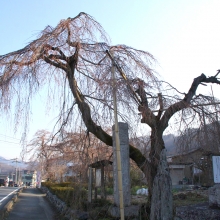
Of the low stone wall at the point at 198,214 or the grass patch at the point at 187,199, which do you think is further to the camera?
the grass patch at the point at 187,199

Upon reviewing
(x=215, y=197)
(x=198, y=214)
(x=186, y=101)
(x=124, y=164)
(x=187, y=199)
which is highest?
(x=186, y=101)

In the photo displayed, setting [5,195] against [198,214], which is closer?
[198,214]

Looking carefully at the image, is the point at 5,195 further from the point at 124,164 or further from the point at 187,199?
the point at 124,164

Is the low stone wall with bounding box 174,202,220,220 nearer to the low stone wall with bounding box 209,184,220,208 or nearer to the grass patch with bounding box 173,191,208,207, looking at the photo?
the low stone wall with bounding box 209,184,220,208

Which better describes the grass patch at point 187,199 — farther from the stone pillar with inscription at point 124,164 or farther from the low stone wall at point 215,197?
the stone pillar with inscription at point 124,164

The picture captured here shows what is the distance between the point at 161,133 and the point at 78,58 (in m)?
3.17

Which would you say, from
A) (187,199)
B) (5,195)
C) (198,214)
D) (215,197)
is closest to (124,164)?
(198,214)

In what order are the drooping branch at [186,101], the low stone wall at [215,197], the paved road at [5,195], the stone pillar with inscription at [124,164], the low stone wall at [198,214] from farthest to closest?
the paved road at [5,195] → the drooping branch at [186,101] → the stone pillar with inscription at [124,164] → the low stone wall at [215,197] → the low stone wall at [198,214]

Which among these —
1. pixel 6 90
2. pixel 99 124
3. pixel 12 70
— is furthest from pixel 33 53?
pixel 99 124

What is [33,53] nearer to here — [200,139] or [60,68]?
[60,68]

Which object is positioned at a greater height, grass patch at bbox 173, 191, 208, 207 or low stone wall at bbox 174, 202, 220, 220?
low stone wall at bbox 174, 202, 220, 220

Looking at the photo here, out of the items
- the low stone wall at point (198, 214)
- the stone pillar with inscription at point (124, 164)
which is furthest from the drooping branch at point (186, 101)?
the low stone wall at point (198, 214)

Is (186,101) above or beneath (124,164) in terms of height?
above

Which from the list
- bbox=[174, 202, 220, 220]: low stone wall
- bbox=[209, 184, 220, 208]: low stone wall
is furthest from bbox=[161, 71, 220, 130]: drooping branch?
bbox=[174, 202, 220, 220]: low stone wall
